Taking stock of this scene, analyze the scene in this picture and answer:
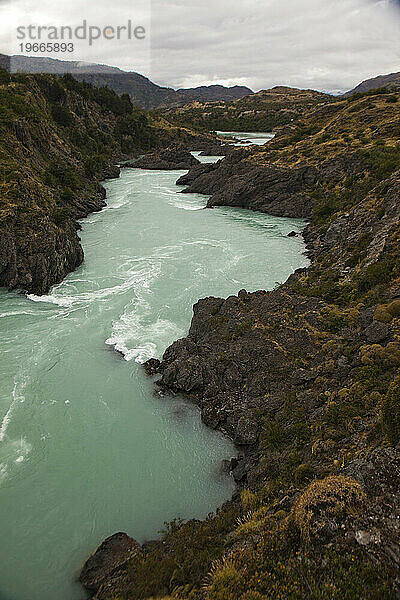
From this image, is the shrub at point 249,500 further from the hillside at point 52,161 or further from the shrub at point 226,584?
the hillside at point 52,161

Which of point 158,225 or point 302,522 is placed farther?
point 158,225

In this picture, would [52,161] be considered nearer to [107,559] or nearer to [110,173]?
[110,173]

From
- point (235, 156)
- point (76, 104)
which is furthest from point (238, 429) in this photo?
point (76, 104)

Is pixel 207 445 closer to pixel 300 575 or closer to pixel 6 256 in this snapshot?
pixel 300 575

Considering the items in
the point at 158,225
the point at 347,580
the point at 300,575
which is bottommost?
the point at 158,225

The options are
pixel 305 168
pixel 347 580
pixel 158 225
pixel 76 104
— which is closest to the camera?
pixel 347 580

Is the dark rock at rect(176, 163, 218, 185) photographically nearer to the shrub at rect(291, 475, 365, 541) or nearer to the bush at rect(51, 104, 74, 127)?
the bush at rect(51, 104, 74, 127)
